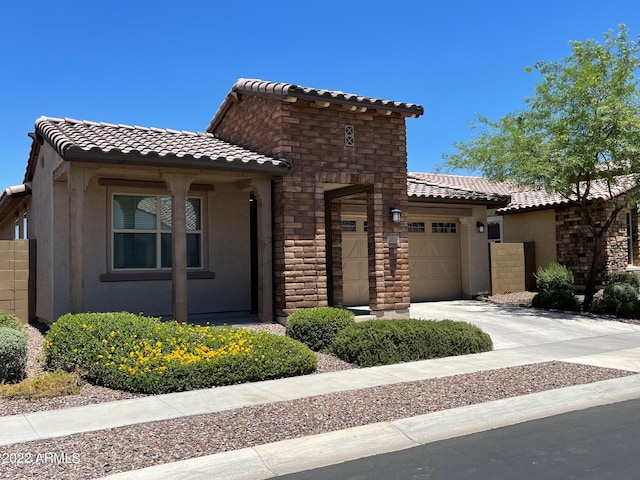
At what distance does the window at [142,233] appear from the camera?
13.2 m

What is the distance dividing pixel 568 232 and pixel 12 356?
60.7ft

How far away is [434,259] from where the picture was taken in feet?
62.8

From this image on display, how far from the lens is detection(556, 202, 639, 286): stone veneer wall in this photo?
20.6 metres

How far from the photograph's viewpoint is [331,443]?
18.9 feet

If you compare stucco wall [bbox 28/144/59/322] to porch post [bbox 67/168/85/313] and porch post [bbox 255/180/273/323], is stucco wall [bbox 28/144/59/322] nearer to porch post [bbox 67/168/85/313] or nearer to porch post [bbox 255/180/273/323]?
porch post [bbox 67/168/85/313]

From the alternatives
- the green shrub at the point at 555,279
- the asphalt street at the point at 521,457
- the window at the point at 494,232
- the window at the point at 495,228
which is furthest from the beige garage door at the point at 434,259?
the asphalt street at the point at 521,457

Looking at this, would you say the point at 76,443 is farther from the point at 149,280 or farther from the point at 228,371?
the point at 149,280

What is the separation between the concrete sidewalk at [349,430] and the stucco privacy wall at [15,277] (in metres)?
6.95

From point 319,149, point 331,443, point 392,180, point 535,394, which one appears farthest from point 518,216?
point 331,443

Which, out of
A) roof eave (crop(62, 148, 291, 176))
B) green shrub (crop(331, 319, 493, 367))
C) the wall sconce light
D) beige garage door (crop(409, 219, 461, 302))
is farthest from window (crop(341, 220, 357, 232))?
green shrub (crop(331, 319, 493, 367))

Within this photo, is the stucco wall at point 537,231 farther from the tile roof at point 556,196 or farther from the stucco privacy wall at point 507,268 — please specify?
the stucco privacy wall at point 507,268

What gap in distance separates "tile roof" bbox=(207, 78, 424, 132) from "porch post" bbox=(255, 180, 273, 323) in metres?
1.90

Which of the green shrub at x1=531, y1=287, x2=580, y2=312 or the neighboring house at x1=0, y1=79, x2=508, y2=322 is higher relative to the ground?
the neighboring house at x1=0, y1=79, x2=508, y2=322

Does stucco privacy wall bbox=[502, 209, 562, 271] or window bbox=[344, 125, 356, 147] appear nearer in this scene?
window bbox=[344, 125, 356, 147]
